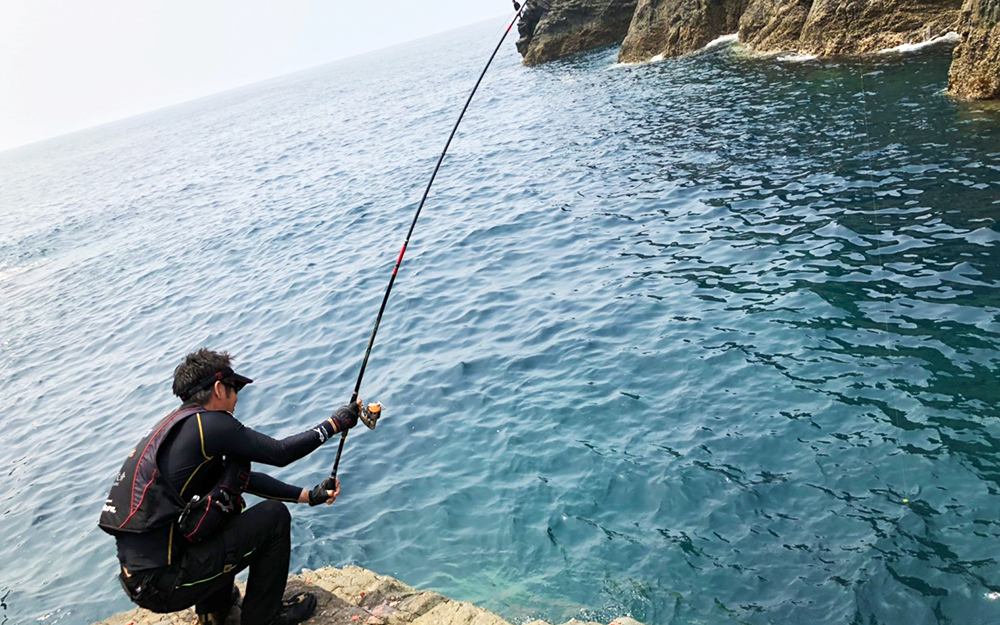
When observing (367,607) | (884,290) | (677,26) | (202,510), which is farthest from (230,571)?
(677,26)

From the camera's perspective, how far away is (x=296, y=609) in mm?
5227

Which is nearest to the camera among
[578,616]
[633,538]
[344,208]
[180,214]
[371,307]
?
[578,616]

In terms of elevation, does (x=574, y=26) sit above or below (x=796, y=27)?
above

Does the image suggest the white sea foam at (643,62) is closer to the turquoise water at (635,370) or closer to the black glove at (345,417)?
the turquoise water at (635,370)

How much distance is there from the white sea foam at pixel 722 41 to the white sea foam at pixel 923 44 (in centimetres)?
1011

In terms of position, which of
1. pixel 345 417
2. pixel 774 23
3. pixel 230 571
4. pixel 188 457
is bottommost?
pixel 230 571

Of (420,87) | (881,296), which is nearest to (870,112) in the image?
(881,296)

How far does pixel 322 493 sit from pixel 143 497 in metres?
1.23

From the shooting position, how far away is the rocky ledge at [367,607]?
16.6 feet

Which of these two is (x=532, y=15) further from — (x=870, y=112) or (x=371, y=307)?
(x=371, y=307)

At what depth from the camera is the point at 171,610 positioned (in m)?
4.82

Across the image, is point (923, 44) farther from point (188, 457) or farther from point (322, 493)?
point (188, 457)

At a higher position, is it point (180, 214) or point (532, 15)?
point (532, 15)

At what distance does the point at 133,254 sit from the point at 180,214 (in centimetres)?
606
